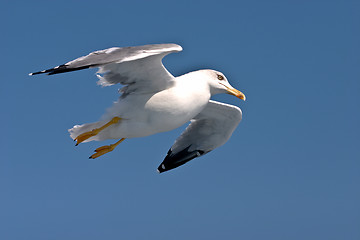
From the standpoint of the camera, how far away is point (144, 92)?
10.9m

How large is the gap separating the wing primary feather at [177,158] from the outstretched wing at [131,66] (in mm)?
3520

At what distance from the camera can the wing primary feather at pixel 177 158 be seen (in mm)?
14078

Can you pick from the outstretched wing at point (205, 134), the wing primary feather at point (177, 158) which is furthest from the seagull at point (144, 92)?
the wing primary feather at point (177, 158)

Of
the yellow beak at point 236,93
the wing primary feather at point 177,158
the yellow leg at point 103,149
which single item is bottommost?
the yellow leg at point 103,149

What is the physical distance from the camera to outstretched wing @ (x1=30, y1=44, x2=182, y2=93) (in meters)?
9.55

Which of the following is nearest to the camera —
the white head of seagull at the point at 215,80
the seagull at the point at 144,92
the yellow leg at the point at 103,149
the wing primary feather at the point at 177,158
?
the seagull at the point at 144,92

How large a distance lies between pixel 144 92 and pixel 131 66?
0.69 meters

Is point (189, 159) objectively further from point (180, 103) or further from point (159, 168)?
point (180, 103)

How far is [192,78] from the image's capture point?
11.2m

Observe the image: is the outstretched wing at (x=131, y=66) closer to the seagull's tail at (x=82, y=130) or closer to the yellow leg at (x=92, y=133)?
the yellow leg at (x=92, y=133)

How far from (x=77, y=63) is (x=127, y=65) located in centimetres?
111

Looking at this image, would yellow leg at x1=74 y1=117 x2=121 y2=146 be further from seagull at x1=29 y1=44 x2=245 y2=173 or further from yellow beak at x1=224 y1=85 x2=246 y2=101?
yellow beak at x1=224 y1=85 x2=246 y2=101

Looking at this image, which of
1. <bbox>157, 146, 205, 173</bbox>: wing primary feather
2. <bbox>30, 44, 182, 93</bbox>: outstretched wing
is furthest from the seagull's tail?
<bbox>157, 146, 205, 173</bbox>: wing primary feather

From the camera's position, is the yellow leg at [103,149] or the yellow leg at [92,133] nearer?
→ the yellow leg at [92,133]
